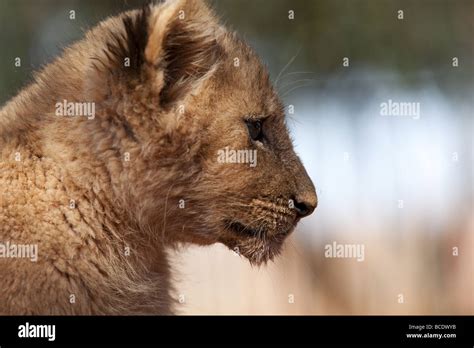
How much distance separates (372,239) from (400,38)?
23.1 feet

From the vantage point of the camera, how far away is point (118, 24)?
18.1 ft

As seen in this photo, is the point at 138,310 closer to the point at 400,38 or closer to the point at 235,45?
the point at 235,45

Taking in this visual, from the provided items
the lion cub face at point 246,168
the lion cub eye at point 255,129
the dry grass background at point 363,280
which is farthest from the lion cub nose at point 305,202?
the dry grass background at point 363,280

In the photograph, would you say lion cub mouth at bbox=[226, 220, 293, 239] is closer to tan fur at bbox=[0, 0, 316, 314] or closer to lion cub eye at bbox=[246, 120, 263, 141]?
tan fur at bbox=[0, 0, 316, 314]

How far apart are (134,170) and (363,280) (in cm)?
612

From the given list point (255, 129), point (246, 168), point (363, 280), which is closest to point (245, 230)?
point (246, 168)

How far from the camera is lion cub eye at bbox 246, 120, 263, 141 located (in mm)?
5484

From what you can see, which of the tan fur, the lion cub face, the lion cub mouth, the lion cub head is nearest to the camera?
the tan fur

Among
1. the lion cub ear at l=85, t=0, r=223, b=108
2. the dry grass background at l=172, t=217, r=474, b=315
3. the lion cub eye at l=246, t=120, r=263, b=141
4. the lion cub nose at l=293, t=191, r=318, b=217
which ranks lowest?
the dry grass background at l=172, t=217, r=474, b=315

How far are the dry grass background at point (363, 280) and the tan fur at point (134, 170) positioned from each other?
3867mm

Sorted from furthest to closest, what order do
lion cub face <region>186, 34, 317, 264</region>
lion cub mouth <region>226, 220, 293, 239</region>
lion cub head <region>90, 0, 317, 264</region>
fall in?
lion cub mouth <region>226, 220, 293, 239</region>
lion cub face <region>186, 34, 317, 264</region>
lion cub head <region>90, 0, 317, 264</region>

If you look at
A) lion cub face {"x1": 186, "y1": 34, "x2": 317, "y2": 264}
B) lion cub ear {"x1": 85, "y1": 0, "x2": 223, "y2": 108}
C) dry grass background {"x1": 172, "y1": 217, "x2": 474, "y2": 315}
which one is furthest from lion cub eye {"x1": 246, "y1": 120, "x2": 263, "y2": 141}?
dry grass background {"x1": 172, "y1": 217, "x2": 474, "y2": 315}
